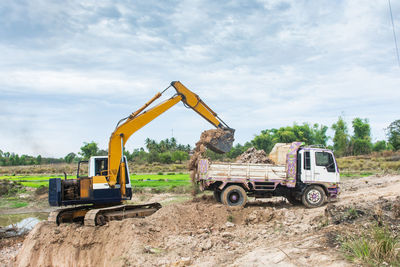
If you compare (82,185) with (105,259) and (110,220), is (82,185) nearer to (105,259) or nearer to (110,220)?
(110,220)

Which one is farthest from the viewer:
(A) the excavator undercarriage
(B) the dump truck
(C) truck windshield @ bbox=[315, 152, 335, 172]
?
(C) truck windshield @ bbox=[315, 152, 335, 172]

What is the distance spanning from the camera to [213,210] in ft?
42.2

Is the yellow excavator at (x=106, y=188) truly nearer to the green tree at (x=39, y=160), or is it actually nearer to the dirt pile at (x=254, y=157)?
the dirt pile at (x=254, y=157)

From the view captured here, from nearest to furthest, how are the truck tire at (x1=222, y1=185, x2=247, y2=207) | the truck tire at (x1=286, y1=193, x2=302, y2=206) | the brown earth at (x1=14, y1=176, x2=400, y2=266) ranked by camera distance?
the brown earth at (x1=14, y1=176, x2=400, y2=266) < the truck tire at (x1=222, y1=185, x2=247, y2=207) < the truck tire at (x1=286, y1=193, x2=302, y2=206)

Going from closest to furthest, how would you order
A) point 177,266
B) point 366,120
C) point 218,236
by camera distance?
point 177,266 → point 218,236 → point 366,120

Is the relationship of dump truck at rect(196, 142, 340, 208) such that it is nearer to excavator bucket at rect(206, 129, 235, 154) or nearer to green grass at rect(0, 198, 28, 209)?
excavator bucket at rect(206, 129, 235, 154)

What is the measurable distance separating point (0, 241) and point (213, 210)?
29.8ft

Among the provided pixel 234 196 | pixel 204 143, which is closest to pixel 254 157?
pixel 234 196

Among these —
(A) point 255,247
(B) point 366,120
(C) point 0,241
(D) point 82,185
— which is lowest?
(C) point 0,241

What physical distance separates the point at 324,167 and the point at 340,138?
63971mm

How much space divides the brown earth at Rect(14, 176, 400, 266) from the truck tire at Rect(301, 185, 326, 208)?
4.78 ft

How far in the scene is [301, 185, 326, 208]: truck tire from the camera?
14.8 meters

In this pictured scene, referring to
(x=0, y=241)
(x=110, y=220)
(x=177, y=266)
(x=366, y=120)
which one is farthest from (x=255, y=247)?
(x=366, y=120)

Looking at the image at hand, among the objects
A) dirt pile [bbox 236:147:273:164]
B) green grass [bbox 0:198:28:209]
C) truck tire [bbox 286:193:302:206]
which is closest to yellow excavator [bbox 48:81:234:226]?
dirt pile [bbox 236:147:273:164]
